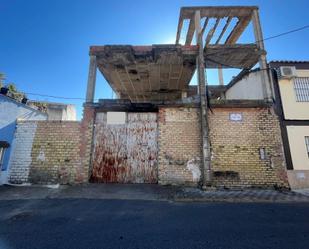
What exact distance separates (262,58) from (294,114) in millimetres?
2864

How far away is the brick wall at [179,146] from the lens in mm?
7125

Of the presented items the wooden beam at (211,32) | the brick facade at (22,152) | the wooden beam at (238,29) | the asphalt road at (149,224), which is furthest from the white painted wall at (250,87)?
the brick facade at (22,152)

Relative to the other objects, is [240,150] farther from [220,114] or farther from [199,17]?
[199,17]

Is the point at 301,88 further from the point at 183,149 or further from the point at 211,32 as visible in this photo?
the point at 183,149

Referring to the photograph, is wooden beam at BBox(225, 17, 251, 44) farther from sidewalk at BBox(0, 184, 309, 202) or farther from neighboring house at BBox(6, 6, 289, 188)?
sidewalk at BBox(0, 184, 309, 202)

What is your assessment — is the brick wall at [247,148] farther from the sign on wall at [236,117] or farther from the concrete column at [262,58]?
the concrete column at [262,58]

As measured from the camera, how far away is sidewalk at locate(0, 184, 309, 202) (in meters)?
5.58

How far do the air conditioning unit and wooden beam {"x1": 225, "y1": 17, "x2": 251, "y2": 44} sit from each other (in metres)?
3.34

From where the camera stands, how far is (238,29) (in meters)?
9.98

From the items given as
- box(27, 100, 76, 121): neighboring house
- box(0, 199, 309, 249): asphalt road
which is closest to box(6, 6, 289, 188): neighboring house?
box(0, 199, 309, 249): asphalt road

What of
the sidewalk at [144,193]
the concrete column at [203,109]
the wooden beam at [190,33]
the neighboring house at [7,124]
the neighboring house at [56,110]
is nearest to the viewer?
the sidewalk at [144,193]

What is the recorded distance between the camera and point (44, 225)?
11.7ft

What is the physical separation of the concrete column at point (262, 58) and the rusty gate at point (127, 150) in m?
4.90

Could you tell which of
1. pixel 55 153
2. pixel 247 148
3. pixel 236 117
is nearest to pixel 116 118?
pixel 55 153
